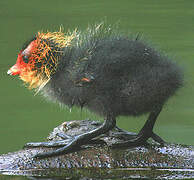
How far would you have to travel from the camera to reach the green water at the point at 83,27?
4.85 meters

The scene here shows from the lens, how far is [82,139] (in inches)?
150

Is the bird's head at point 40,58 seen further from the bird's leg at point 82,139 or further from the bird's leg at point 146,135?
the bird's leg at point 146,135

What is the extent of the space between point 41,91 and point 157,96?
0.81m

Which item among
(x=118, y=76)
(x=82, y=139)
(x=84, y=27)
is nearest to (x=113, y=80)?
(x=118, y=76)

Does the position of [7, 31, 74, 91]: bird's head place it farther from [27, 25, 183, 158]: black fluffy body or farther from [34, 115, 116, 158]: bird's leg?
[34, 115, 116, 158]: bird's leg

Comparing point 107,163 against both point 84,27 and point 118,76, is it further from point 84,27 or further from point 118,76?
point 84,27

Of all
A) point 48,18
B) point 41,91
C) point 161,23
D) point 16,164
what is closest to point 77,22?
point 48,18

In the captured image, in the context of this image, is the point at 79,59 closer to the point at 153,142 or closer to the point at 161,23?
the point at 153,142

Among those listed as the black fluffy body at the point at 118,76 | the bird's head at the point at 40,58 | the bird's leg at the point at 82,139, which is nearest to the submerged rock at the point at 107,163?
the bird's leg at the point at 82,139

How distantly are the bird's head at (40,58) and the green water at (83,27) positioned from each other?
0.35 meters

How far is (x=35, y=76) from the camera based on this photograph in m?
3.93

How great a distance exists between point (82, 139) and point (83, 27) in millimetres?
3615

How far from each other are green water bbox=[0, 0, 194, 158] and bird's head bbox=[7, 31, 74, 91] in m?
0.35

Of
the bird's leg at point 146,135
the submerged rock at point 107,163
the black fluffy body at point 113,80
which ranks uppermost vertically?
the black fluffy body at point 113,80
